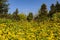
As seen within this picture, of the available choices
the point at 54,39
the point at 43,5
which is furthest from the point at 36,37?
the point at 43,5

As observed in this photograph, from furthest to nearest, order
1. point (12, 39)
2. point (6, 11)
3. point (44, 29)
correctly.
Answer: point (6, 11), point (44, 29), point (12, 39)

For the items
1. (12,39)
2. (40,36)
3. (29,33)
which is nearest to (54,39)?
(40,36)

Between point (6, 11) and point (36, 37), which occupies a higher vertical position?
point (6, 11)

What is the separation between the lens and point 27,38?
10695 mm

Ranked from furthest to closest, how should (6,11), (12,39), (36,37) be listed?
(6,11) < (36,37) < (12,39)

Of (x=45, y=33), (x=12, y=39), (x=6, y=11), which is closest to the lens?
(x=12, y=39)

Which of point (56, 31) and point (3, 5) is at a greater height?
point (3, 5)

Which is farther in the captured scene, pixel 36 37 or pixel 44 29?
pixel 44 29

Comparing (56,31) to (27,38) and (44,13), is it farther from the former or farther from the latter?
(44,13)

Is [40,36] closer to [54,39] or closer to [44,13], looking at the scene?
[54,39]

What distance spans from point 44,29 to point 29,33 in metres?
1.53

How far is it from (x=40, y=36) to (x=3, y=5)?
2424 centimetres

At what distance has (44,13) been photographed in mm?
35344

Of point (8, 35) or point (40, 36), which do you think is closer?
point (8, 35)
